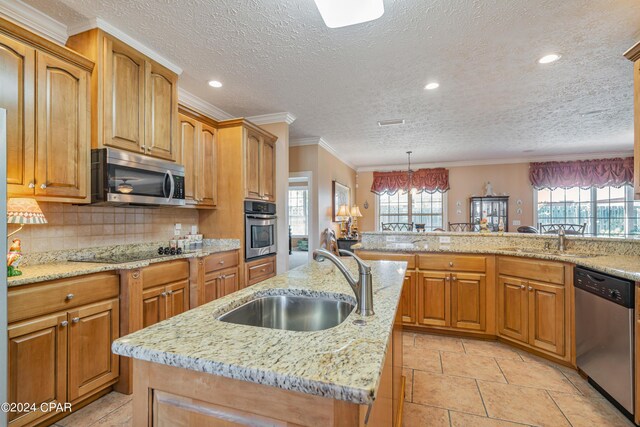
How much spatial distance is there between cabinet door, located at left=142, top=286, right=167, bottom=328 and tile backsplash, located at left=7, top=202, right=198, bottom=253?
692 mm

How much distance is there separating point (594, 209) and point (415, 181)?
3.84m

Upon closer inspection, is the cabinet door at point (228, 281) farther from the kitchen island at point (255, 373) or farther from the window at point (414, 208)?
the window at point (414, 208)

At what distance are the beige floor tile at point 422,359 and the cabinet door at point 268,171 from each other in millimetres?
2356

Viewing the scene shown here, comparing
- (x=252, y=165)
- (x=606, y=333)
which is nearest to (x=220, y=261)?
(x=252, y=165)

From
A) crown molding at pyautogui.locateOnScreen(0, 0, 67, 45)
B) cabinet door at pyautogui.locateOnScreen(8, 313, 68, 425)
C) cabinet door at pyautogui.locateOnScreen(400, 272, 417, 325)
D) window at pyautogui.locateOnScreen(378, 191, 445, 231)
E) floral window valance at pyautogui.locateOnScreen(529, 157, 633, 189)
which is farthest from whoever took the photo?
window at pyautogui.locateOnScreen(378, 191, 445, 231)

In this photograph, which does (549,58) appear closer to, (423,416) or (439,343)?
(439,343)

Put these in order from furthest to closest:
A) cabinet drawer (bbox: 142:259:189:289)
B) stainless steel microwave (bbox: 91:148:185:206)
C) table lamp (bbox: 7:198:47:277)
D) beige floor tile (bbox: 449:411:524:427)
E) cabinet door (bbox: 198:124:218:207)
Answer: cabinet door (bbox: 198:124:218:207)
cabinet drawer (bbox: 142:259:189:289)
stainless steel microwave (bbox: 91:148:185:206)
beige floor tile (bbox: 449:411:524:427)
table lamp (bbox: 7:198:47:277)

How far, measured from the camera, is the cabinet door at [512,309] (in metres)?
2.70

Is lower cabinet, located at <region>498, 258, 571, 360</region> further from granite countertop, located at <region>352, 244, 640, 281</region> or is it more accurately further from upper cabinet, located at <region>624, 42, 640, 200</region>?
upper cabinet, located at <region>624, 42, 640, 200</region>

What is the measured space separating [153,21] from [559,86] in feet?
12.7

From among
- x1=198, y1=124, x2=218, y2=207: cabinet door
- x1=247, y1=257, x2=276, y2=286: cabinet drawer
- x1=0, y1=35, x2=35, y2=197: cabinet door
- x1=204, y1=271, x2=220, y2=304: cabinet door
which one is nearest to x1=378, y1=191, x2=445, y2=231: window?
x1=247, y1=257, x2=276, y2=286: cabinet drawer

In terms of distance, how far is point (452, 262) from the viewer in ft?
9.95

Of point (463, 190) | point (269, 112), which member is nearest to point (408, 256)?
point (269, 112)

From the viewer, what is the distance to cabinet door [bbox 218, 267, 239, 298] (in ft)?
9.95
